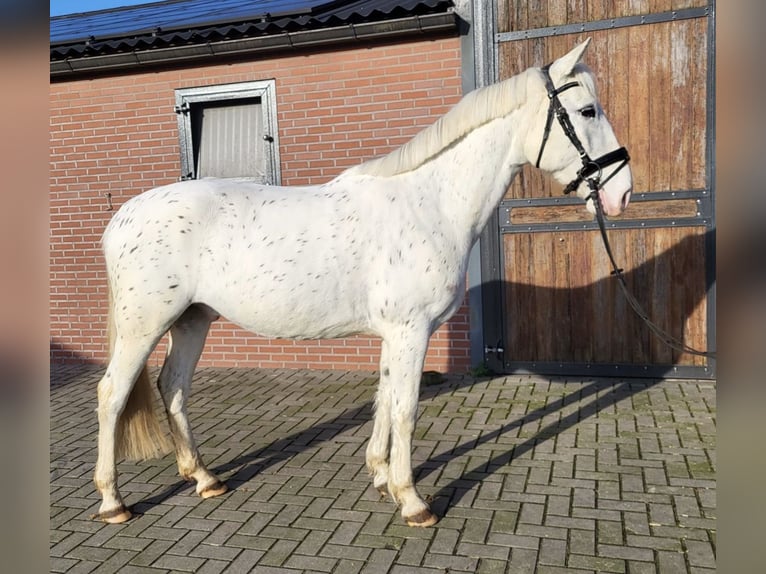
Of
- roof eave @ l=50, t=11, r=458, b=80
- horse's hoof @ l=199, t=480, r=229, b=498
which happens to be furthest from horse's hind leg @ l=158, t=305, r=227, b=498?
roof eave @ l=50, t=11, r=458, b=80

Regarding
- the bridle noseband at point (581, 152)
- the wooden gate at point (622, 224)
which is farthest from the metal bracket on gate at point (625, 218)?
the bridle noseband at point (581, 152)

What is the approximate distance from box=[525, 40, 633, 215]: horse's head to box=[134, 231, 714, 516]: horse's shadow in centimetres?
178

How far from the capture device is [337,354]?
598cm

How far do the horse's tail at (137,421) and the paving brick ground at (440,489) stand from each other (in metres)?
0.32

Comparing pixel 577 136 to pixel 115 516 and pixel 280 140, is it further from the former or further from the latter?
pixel 280 140

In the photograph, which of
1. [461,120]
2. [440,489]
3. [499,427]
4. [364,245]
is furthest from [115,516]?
[461,120]

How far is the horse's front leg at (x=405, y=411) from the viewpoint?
9.51 feet

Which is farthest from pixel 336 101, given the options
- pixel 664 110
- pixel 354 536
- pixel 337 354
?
pixel 354 536

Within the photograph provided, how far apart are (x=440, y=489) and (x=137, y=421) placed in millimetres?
1786

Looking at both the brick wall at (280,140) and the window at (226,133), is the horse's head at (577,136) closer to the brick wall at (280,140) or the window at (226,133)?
the brick wall at (280,140)

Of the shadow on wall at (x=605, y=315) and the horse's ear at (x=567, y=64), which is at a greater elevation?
the horse's ear at (x=567, y=64)

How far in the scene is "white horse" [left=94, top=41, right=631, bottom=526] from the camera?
113 inches
